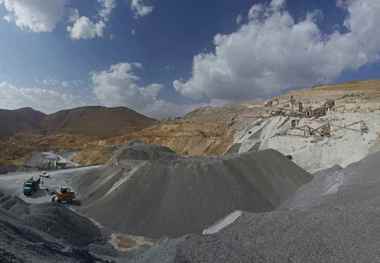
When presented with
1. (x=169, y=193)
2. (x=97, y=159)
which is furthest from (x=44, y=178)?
(x=169, y=193)

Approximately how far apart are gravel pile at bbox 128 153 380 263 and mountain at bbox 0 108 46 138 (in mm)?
72353

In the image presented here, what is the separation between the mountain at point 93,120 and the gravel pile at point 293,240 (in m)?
66.6

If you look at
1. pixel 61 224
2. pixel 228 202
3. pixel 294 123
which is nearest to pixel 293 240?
pixel 228 202

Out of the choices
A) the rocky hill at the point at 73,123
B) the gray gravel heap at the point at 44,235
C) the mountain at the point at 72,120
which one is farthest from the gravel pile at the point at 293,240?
the mountain at the point at 72,120

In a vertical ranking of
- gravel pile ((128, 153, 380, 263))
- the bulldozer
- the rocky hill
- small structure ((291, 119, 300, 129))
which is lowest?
the bulldozer

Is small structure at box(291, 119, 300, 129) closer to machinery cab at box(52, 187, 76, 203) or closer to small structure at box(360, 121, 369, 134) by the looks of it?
small structure at box(360, 121, 369, 134)

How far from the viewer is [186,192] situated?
13.3m

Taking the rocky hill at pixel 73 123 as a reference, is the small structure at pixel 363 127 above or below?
below

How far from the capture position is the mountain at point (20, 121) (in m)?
71.8

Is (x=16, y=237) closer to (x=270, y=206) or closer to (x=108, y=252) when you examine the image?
(x=108, y=252)

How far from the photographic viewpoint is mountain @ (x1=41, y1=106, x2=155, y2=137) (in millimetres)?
75375

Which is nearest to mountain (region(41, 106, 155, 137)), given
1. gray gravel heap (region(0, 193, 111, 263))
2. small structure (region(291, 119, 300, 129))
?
small structure (region(291, 119, 300, 129))

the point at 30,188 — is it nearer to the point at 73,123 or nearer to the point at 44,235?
the point at 44,235

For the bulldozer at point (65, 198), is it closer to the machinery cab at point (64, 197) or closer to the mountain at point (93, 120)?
the machinery cab at point (64, 197)
